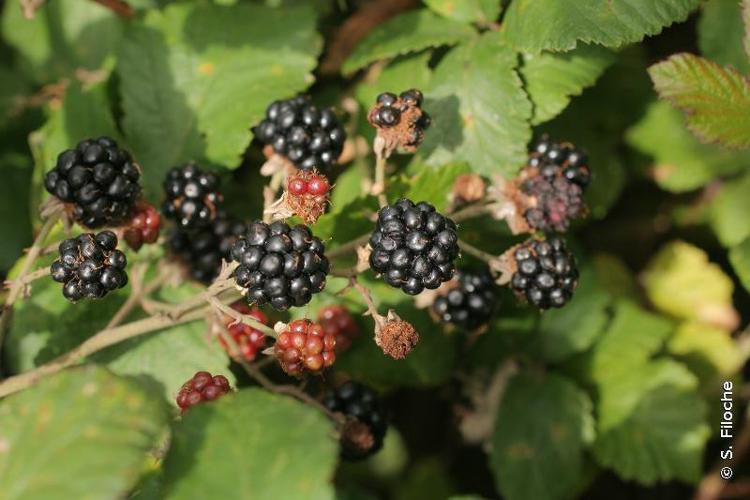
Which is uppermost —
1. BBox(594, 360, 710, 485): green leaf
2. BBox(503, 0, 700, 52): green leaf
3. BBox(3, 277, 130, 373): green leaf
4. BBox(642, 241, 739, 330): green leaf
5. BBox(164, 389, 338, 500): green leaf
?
BBox(503, 0, 700, 52): green leaf

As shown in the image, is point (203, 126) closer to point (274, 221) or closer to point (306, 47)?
point (306, 47)

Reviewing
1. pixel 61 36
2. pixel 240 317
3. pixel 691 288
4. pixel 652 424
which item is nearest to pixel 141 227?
pixel 240 317

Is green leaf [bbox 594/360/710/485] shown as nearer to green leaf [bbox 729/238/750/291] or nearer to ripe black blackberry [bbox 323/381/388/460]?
green leaf [bbox 729/238/750/291]

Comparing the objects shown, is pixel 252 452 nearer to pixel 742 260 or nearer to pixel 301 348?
pixel 301 348

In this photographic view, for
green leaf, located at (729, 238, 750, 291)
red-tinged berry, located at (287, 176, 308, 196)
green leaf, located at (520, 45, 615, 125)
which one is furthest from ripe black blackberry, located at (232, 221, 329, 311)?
green leaf, located at (729, 238, 750, 291)

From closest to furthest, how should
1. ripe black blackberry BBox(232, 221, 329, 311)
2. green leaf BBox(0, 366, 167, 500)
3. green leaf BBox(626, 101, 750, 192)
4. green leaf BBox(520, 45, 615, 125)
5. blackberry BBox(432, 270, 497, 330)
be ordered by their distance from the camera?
green leaf BBox(0, 366, 167, 500), ripe black blackberry BBox(232, 221, 329, 311), blackberry BBox(432, 270, 497, 330), green leaf BBox(520, 45, 615, 125), green leaf BBox(626, 101, 750, 192)

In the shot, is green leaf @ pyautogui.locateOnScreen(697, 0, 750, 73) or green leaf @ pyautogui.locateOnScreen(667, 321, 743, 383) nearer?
green leaf @ pyautogui.locateOnScreen(697, 0, 750, 73)

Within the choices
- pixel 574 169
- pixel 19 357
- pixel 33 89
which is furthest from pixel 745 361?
pixel 33 89
